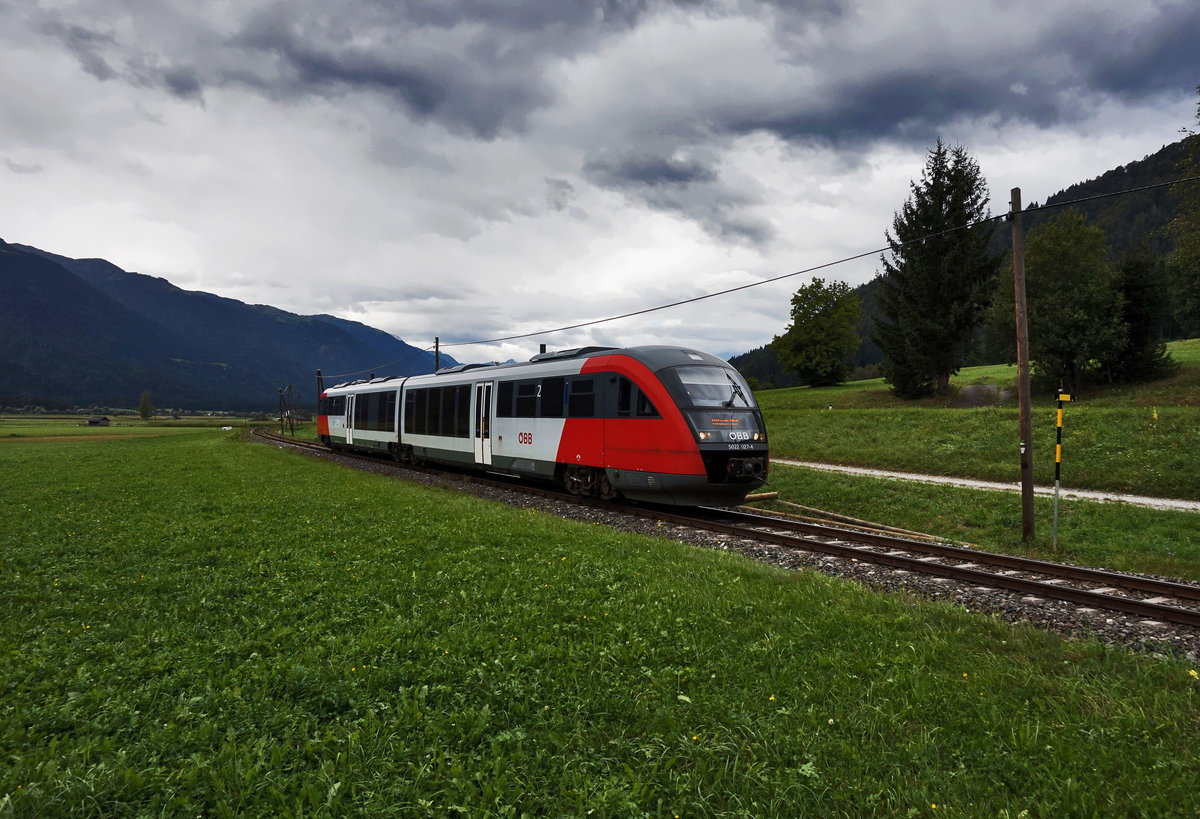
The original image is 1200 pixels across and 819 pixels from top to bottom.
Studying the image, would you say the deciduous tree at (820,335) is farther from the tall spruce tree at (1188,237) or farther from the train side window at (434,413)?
the train side window at (434,413)

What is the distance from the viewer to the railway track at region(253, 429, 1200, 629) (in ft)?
25.7

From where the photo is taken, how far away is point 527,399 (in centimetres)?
1814

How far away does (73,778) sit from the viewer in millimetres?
3506

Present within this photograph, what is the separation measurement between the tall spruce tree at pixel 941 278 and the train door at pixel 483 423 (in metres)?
29.6

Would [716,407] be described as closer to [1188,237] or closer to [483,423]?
[483,423]

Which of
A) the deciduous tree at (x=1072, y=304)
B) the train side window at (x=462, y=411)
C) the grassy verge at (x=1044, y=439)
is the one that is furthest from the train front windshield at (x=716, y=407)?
the deciduous tree at (x=1072, y=304)

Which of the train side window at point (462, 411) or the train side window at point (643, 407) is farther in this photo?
the train side window at point (462, 411)

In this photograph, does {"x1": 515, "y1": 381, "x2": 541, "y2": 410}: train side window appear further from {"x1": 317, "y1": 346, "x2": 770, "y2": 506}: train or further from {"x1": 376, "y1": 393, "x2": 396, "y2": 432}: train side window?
{"x1": 376, "y1": 393, "x2": 396, "y2": 432}: train side window

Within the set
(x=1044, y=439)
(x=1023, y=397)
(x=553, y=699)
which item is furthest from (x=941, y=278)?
(x=553, y=699)

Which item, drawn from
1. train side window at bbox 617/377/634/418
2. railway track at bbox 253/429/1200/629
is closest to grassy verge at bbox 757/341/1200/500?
railway track at bbox 253/429/1200/629

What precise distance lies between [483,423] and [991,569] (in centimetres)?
1474

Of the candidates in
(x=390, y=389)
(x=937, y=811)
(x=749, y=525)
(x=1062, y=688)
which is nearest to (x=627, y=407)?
(x=749, y=525)

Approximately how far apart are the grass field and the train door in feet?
37.6

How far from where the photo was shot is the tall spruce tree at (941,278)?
37594mm
